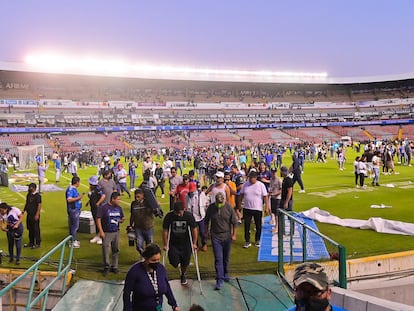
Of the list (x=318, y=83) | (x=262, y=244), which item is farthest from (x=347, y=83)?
(x=262, y=244)

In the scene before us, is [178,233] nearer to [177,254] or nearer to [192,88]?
[177,254]

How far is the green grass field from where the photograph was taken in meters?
8.09

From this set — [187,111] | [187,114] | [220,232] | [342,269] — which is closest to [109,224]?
[220,232]

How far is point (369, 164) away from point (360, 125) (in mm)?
54879

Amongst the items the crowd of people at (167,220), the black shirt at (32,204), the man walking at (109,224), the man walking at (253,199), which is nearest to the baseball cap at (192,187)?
the crowd of people at (167,220)

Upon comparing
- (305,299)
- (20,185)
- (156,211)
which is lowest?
(20,185)

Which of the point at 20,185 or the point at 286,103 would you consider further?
the point at 286,103

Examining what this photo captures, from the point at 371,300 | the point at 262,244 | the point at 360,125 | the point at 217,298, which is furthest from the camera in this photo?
the point at 360,125

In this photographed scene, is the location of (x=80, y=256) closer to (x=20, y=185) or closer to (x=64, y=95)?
(x=20, y=185)

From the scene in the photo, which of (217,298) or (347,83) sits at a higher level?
(347,83)

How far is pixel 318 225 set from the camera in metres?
10.9

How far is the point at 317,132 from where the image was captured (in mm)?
67438

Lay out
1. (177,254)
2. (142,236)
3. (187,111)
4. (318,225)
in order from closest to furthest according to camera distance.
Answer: (177,254)
(142,236)
(318,225)
(187,111)

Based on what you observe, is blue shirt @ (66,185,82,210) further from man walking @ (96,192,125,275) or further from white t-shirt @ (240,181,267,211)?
white t-shirt @ (240,181,267,211)
